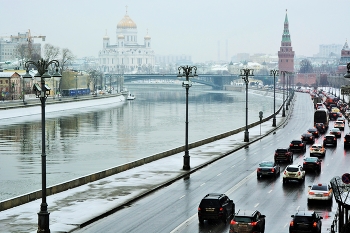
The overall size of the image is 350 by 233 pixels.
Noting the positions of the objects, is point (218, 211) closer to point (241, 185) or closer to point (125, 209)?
point (125, 209)

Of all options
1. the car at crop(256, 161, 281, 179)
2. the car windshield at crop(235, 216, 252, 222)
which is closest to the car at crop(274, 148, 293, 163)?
the car at crop(256, 161, 281, 179)

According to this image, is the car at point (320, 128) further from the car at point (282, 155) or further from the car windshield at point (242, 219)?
the car windshield at point (242, 219)

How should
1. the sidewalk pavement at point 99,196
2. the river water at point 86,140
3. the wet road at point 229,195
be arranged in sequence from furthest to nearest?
the river water at point 86,140
the sidewalk pavement at point 99,196
the wet road at point 229,195

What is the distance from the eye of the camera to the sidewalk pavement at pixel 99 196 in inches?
1146

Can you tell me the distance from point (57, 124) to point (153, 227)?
250 ft

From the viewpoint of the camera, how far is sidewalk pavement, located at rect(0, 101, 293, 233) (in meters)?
29.1

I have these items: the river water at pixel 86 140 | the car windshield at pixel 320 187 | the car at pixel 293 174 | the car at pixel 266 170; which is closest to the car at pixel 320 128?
the river water at pixel 86 140

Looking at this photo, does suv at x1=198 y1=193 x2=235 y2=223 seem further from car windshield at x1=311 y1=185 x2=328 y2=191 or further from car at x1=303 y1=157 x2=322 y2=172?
car at x1=303 y1=157 x2=322 y2=172

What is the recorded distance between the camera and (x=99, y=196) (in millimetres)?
35156

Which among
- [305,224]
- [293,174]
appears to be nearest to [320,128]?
[293,174]

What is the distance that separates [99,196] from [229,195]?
626 centimetres

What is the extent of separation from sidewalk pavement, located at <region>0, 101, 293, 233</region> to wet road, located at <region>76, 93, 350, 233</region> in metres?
0.69

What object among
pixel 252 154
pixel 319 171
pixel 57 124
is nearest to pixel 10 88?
pixel 57 124

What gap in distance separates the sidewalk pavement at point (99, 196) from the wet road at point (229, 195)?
69cm
